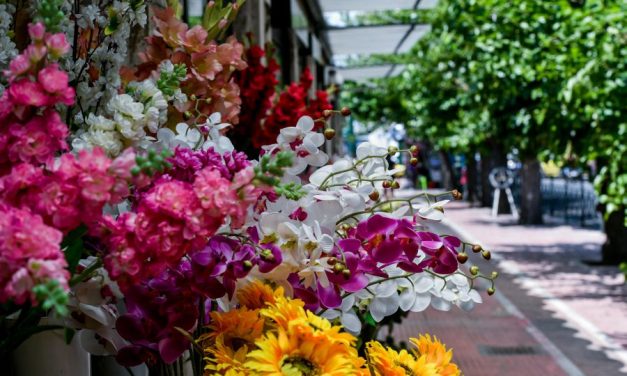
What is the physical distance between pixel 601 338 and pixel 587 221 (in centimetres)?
1265


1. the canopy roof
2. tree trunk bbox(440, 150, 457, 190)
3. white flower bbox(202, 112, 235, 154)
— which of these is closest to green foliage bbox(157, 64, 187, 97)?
white flower bbox(202, 112, 235, 154)

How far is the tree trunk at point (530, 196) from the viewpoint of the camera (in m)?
20.3

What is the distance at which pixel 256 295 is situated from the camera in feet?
5.26

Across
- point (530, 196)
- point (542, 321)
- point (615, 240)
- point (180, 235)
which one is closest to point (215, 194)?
point (180, 235)

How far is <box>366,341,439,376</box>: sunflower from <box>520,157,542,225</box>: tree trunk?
19108 millimetres

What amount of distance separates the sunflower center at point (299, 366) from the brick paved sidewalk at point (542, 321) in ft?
19.0

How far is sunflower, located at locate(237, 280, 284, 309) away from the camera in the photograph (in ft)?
5.20

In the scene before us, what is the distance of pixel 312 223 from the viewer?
1.64 m

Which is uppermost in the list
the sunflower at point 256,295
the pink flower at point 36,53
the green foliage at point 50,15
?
the green foliage at point 50,15

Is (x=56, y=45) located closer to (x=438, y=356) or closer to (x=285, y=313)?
(x=285, y=313)

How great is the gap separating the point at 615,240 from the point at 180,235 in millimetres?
12945

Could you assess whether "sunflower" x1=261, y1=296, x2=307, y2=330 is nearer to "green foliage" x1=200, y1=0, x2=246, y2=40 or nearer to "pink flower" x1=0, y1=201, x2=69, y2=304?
"pink flower" x1=0, y1=201, x2=69, y2=304

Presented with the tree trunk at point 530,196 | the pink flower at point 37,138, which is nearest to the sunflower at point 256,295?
the pink flower at point 37,138

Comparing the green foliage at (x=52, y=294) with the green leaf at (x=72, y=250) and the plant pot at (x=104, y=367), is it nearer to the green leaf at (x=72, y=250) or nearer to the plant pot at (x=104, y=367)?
the green leaf at (x=72, y=250)
